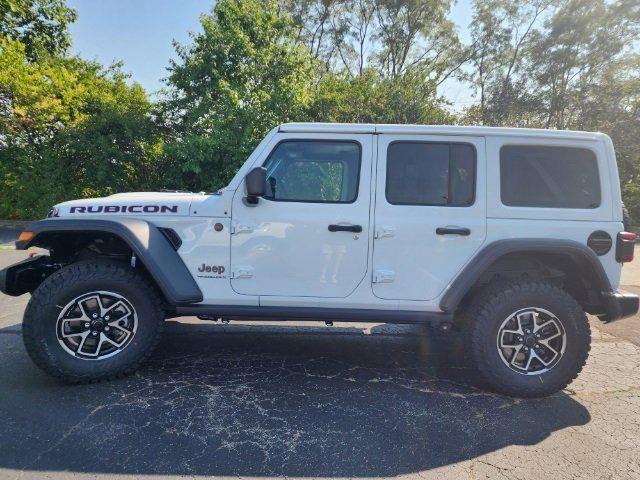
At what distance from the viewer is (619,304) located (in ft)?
10.5

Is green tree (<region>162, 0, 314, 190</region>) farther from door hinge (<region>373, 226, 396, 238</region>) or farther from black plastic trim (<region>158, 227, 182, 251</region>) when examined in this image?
door hinge (<region>373, 226, 396, 238</region>)

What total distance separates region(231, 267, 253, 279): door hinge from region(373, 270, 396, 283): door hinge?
3.20 feet

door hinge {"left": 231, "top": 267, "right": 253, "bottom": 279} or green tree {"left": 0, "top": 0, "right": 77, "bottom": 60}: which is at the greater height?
green tree {"left": 0, "top": 0, "right": 77, "bottom": 60}

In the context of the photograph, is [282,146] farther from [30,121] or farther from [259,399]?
[30,121]

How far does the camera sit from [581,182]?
10.8ft

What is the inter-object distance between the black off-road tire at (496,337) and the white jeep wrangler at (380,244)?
0.01m

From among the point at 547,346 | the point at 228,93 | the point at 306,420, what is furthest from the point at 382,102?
the point at 306,420

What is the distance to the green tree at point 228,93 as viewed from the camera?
10188 millimetres

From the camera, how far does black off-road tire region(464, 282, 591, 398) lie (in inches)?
125

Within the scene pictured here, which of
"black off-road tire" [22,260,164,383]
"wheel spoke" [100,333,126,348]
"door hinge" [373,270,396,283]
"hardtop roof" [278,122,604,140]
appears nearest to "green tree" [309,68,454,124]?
"hardtop roof" [278,122,604,140]

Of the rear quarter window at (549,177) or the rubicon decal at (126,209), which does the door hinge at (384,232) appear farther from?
the rubicon decal at (126,209)

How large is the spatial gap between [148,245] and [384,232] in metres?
1.78

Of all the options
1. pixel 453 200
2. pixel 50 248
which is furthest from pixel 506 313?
pixel 50 248

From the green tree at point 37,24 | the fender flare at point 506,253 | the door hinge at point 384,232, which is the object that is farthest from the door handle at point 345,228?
the green tree at point 37,24
